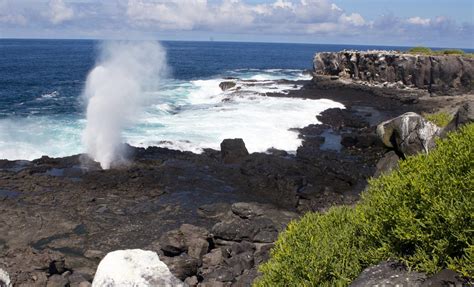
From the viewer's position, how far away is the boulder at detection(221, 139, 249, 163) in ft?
95.0

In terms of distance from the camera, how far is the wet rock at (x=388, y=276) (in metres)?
6.84

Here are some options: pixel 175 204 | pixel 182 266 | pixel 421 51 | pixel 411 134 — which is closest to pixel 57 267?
pixel 182 266

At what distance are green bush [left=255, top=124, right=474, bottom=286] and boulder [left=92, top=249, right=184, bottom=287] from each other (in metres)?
2.21

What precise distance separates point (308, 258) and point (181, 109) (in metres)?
42.4

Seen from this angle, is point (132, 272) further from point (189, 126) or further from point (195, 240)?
point (189, 126)

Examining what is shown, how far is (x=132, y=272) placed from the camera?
8.55 meters

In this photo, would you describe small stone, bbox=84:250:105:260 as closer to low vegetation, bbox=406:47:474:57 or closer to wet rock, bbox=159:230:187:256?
wet rock, bbox=159:230:187:256

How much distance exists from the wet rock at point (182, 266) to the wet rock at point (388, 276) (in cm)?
829

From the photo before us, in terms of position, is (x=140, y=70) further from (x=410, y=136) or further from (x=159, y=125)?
(x=410, y=136)

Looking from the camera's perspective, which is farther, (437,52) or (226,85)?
(437,52)

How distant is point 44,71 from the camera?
88.6 meters

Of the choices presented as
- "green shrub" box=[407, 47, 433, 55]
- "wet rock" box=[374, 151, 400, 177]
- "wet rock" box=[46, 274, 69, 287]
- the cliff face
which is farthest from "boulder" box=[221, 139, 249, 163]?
"green shrub" box=[407, 47, 433, 55]

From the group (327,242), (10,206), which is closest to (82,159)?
(10,206)

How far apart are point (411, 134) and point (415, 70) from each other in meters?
46.6
